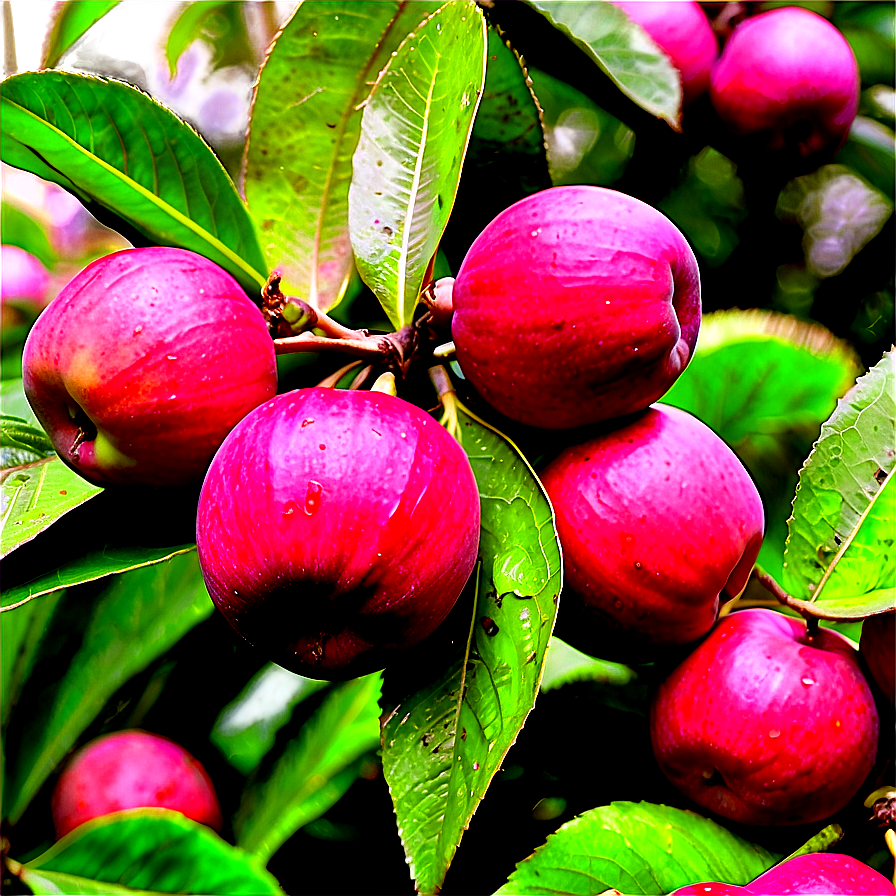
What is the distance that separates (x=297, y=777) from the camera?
3.26ft

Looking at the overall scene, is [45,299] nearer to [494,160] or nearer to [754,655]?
[494,160]

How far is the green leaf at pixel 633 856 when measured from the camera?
68cm

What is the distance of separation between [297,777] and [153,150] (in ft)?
2.14

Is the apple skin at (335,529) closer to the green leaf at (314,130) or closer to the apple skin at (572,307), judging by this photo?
the apple skin at (572,307)

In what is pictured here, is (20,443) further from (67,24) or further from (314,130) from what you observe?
(67,24)

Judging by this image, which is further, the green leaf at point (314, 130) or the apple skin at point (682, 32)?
the apple skin at point (682, 32)

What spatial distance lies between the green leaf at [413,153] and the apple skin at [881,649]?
453mm

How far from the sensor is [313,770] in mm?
987

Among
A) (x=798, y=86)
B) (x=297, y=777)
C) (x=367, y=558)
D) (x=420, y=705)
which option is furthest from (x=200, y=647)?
(x=798, y=86)

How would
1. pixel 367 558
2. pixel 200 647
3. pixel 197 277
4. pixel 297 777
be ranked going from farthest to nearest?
1. pixel 200 647
2. pixel 297 777
3. pixel 197 277
4. pixel 367 558

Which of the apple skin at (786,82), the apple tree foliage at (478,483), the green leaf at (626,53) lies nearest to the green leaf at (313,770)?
the apple tree foliage at (478,483)

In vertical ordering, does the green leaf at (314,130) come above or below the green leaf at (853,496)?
above

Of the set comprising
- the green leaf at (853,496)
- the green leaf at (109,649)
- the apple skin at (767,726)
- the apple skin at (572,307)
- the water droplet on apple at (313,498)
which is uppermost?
the apple skin at (572,307)

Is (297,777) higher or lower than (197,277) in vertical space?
lower
